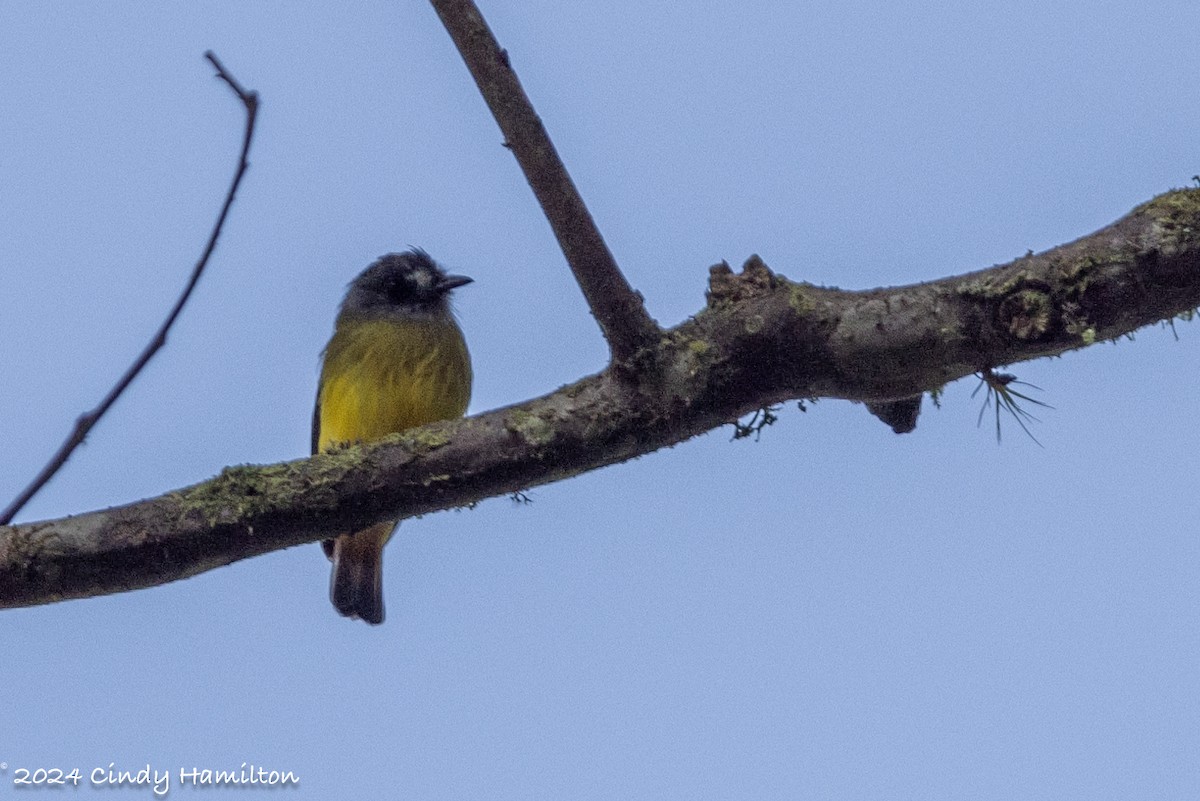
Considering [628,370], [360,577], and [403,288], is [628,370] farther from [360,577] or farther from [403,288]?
[403,288]

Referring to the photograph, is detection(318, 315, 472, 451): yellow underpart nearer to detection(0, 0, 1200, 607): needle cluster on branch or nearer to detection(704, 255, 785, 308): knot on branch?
detection(0, 0, 1200, 607): needle cluster on branch

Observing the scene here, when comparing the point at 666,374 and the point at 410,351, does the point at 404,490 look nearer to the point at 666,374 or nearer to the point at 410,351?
the point at 666,374

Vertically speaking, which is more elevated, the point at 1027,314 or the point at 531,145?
the point at 531,145

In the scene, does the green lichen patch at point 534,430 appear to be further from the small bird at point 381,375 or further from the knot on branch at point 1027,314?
the small bird at point 381,375

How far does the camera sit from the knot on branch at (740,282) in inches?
148

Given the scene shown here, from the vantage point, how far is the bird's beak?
742cm

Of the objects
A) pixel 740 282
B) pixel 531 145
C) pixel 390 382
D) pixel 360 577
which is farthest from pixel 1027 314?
pixel 360 577

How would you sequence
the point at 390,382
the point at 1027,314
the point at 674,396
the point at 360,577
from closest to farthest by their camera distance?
1. the point at 1027,314
2. the point at 674,396
3. the point at 390,382
4. the point at 360,577

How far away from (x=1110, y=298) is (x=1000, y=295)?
0.27 m

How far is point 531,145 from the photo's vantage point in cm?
347

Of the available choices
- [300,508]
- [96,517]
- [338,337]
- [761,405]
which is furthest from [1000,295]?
[338,337]

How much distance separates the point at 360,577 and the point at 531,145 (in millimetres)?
3965

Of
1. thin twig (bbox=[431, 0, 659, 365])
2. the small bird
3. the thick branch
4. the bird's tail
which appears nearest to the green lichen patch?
the thick branch

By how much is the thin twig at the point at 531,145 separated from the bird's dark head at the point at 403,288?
371cm
